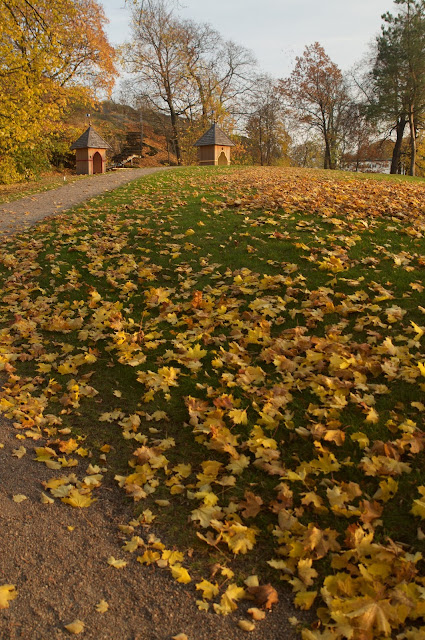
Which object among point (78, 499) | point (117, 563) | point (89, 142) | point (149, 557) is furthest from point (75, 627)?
point (89, 142)

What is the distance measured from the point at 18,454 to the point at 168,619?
177 cm

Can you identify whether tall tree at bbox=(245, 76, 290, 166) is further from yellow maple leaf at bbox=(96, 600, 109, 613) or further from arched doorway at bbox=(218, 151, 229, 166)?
yellow maple leaf at bbox=(96, 600, 109, 613)

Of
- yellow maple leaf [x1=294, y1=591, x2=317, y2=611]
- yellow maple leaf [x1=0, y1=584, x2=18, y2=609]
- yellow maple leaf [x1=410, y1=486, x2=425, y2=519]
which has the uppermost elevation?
yellow maple leaf [x1=410, y1=486, x2=425, y2=519]

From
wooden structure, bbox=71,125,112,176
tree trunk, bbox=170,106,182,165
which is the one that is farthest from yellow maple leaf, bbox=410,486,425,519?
tree trunk, bbox=170,106,182,165

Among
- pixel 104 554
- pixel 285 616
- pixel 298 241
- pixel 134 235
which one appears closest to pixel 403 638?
pixel 285 616

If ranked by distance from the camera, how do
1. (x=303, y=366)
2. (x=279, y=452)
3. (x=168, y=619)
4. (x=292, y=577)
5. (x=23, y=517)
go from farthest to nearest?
(x=303, y=366)
(x=279, y=452)
(x=23, y=517)
(x=292, y=577)
(x=168, y=619)

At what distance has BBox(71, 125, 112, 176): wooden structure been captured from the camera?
24469 millimetres

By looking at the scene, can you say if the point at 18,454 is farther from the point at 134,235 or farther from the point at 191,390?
the point at 134,235

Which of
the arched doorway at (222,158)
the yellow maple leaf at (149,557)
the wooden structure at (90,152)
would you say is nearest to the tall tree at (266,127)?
the arched doorway at (222,158)

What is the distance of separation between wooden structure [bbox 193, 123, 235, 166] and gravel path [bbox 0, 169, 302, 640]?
83.0 ft

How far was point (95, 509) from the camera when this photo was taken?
9.46 ft

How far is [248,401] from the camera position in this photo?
12.1 feet

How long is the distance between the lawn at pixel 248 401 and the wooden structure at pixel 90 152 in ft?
63.3

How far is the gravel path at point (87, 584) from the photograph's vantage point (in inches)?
84.5
